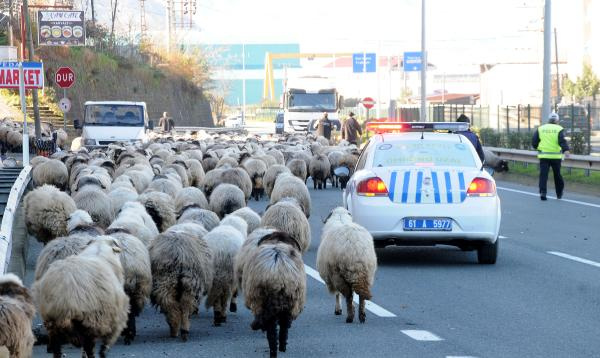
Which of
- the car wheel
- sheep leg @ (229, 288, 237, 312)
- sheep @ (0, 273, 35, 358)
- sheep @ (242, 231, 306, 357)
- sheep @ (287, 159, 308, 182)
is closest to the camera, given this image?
sheep @ (0, 273, 35, 358)

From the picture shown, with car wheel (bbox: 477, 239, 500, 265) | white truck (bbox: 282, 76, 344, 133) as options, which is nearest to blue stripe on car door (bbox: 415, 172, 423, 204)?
car wheel (bbox: 477, 239, 500, 265)

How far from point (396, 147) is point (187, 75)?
71.4m

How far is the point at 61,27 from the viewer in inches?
2464

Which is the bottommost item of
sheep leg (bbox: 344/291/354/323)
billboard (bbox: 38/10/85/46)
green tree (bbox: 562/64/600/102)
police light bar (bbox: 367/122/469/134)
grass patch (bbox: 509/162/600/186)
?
grass patch (bbox: 509/162/600/186)

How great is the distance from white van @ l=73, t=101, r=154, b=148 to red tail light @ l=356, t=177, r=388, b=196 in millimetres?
22780

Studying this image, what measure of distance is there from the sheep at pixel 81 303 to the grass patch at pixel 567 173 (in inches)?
787

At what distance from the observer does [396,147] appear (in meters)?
14.8

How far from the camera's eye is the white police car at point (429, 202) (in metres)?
13.9

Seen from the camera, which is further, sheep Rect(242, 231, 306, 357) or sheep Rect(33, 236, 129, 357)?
sheep Rect(242, 231, 306, 357)

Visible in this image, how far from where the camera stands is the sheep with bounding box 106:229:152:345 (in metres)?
9.71

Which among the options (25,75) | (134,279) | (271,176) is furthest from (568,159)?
(134,279)

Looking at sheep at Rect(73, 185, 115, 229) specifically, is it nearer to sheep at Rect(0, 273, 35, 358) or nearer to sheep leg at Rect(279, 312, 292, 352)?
sheep leg at Rect(279, 312, 292, 352)

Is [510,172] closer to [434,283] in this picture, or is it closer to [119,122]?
[119,122]

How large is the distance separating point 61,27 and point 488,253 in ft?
168
